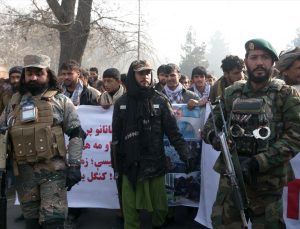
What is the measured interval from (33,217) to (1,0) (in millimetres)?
12711

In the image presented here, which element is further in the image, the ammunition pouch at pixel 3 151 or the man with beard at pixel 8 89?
the man with beard at pixel 8 89

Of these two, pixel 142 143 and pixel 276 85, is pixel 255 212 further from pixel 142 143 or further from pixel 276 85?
pixel 142 143

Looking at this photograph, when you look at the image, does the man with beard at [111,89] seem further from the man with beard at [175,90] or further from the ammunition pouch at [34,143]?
the ammunition pouch at [34,143]

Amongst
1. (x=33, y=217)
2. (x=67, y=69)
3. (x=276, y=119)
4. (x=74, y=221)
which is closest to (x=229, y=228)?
(x=276, y=119)

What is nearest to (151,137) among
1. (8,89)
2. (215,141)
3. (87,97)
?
(215,141)

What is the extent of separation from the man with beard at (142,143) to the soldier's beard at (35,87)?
33.5 inches

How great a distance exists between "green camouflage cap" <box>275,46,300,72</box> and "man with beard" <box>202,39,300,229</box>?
2.79 ft

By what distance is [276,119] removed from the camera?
3.03 m

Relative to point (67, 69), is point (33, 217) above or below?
below

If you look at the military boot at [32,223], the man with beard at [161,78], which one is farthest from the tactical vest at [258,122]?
the man with beard at [161,78]

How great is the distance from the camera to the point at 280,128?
303cm

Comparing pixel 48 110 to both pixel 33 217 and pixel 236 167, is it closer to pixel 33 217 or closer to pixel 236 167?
pixel 33 217

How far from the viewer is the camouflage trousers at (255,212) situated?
304 centimetres

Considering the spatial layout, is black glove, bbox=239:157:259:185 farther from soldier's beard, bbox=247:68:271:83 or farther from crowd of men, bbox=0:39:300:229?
soldier's beard, bbox=247:68:271:83
